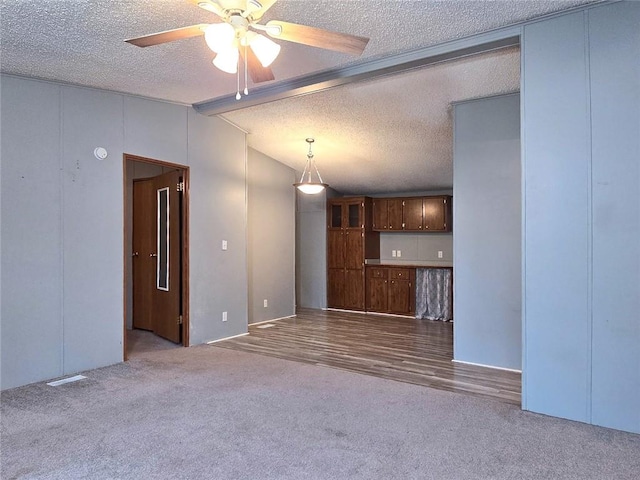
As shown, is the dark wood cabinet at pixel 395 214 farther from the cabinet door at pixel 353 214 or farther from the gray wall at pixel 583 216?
the gray wall at pixel 583 216

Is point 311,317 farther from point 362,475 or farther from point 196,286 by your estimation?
point 362,475

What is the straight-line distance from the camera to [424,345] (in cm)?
508

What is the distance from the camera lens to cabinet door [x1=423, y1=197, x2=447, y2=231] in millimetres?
7223

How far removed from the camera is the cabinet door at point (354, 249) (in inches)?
303

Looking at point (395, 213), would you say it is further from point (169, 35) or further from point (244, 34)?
point (169, 35)

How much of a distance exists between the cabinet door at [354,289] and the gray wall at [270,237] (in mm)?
1131

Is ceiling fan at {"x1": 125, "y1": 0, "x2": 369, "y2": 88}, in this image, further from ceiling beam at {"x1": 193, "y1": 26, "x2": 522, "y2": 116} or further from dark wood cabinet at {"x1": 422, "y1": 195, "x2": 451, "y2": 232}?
dark wood cabinet at {"x1": 422, "y1": 195, "x2": 451, "y2": 232}

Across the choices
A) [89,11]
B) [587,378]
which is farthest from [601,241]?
[89,11]

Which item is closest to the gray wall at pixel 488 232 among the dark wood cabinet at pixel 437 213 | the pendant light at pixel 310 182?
the pendant light at pixel 310 182

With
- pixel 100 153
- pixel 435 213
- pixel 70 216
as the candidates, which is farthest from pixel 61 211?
pixel 435 213

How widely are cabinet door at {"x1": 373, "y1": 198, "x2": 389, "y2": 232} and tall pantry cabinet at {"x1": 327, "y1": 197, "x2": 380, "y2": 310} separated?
0.28 ft

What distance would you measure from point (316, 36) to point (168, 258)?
3.78 metres

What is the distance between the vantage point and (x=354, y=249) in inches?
305

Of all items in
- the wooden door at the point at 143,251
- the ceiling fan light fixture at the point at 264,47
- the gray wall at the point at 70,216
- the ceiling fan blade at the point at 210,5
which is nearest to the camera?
the ceiling fan blade at the point at 210,5
